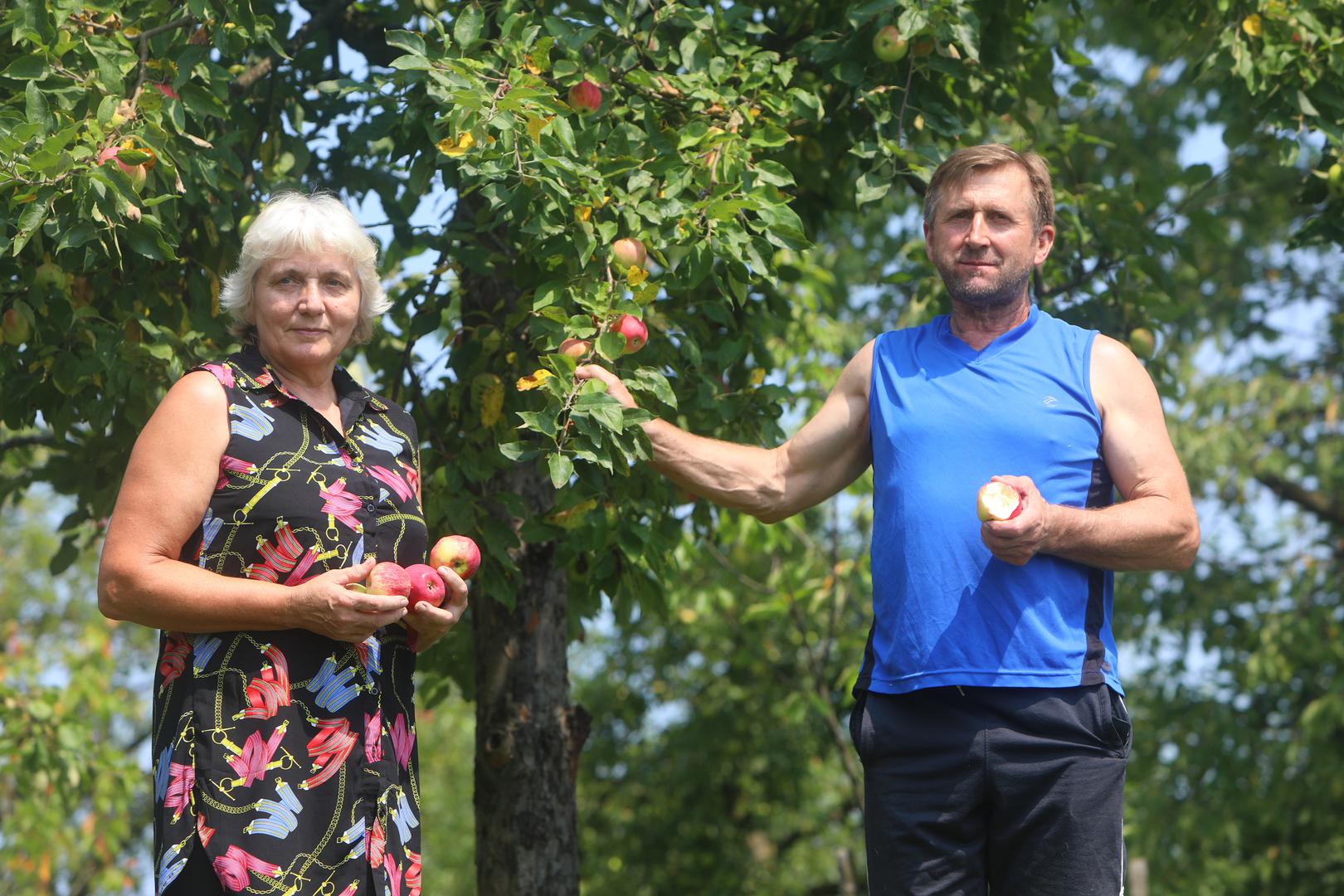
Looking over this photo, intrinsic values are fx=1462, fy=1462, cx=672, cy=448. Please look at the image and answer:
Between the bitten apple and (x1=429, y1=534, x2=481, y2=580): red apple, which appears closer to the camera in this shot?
the bitten apple

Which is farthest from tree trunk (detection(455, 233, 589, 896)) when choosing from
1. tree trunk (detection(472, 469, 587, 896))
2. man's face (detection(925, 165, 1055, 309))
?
man's face (detection(925, 165, 1055, 309))

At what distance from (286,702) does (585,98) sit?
174 centimetres

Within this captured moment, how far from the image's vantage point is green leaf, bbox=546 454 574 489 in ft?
9.11

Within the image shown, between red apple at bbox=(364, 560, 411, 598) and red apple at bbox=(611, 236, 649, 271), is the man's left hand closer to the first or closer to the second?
red apple at bbox=(364, 560, 411, 598)

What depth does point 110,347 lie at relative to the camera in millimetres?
3557

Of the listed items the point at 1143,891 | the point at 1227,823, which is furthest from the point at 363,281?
the point at 1227,823

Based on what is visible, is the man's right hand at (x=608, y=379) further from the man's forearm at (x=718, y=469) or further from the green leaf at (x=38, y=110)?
the green leaf at (x=38, y=110)

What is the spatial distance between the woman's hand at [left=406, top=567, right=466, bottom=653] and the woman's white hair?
58cm

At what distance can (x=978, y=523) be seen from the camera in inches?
102

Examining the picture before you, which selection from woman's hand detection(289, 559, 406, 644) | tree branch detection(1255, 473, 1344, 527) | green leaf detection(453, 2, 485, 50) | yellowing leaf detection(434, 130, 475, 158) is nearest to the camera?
woman's hand detection(289, 559, 406, 644)

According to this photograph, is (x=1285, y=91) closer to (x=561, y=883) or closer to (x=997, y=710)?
(x=997, y=710)

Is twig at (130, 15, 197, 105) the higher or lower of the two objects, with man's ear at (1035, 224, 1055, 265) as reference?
higher

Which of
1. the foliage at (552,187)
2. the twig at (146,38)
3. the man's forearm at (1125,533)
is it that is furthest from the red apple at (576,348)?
the twig at (146,38)

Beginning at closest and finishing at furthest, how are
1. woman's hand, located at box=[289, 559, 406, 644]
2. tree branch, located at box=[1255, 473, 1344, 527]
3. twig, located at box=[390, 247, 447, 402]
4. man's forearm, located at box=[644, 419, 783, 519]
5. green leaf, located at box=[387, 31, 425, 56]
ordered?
woman's hand, located at box=[289, 559, 406, 644] → man's forearm, located at box=[644, 419, 783, 519] → green leaf, located at box=[387, 31, 425, 56] → twig, located at box=[390, 247, 447, 402] → tree branch, located at box=[1255, 473, 1344, 527]
